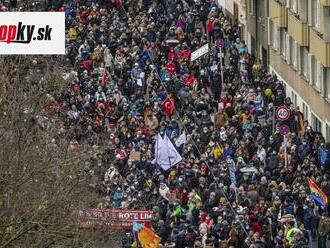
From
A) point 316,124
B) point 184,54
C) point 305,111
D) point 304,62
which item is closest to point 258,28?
point 184,54

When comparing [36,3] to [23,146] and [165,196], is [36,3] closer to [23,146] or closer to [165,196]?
[165,196]

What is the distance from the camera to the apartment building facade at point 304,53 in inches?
3457

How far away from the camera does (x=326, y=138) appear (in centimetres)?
8569

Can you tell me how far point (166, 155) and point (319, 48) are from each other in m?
13.0

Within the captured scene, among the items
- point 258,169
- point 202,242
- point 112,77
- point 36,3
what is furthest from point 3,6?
point 202,242

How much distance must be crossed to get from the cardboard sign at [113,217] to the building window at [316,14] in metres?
21.0

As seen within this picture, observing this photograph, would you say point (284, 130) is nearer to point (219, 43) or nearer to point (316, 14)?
point (316, 14)

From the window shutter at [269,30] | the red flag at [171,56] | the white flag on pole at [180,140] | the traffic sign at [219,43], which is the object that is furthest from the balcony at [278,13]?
the white flag on pole at [180,140]

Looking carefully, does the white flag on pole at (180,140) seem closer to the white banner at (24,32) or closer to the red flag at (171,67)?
the white banner at (24,32)

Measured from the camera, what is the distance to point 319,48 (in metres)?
88.7

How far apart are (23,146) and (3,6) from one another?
1829 inches

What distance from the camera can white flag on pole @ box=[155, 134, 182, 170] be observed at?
77250 millimetres

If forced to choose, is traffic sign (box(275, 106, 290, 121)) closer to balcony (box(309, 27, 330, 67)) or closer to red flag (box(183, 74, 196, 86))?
balcony (box(309, 27, 330, 67))

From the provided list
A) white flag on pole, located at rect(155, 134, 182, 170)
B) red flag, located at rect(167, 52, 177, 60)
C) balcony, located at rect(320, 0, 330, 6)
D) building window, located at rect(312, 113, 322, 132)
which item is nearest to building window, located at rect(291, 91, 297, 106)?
building window, located at rect(312, 113, 322, 132)
